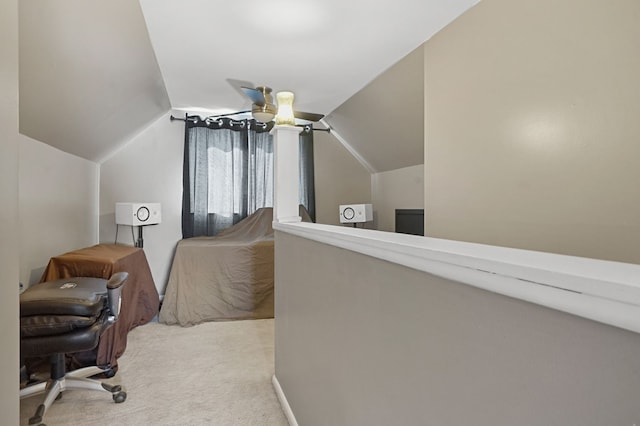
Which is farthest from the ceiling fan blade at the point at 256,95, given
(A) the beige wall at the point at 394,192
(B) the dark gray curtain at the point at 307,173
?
(A) the beige wall at the point at 394,192

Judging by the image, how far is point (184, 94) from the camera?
11.2ft

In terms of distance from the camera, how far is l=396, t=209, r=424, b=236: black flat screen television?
12.8 ft

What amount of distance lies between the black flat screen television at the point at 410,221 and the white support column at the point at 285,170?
2168mm

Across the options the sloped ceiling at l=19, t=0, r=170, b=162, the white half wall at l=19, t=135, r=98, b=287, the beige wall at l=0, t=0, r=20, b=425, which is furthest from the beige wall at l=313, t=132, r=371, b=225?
the beige wall at l=0, t=0, r=20, b=425

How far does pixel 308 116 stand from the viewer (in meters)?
4.35

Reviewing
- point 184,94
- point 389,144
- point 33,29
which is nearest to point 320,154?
point 389,144

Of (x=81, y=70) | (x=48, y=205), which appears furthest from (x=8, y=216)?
(x=48, y=205)

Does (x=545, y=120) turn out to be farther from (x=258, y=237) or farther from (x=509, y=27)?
(x=258, y=237)

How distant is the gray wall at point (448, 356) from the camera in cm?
38

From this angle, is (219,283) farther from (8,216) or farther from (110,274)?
(8,216)

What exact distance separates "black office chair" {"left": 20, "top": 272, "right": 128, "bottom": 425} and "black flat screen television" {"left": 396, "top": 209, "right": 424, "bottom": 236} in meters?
2.97

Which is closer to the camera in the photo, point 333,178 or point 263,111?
point 263,111

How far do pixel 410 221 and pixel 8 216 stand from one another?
367 cm

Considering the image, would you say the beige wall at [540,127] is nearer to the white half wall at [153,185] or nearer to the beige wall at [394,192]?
the beige wall at [394,192]
